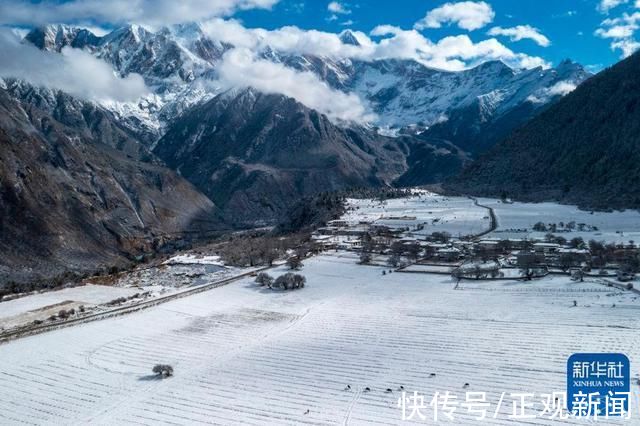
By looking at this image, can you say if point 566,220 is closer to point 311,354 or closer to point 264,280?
point 264,280

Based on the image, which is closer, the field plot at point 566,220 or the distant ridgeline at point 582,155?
the field plot at point 566,220

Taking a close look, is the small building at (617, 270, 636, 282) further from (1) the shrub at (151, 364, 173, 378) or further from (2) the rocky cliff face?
(2) the rocky cliff face

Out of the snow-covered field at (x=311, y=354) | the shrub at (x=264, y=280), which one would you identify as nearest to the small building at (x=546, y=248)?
the snow-covered field at (x=311, y=354)

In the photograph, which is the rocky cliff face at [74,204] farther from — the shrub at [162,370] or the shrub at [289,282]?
the shrub at [162,370]

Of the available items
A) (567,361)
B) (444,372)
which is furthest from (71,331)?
(567,361)

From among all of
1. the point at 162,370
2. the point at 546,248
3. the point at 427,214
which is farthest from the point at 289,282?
the point at 427,214

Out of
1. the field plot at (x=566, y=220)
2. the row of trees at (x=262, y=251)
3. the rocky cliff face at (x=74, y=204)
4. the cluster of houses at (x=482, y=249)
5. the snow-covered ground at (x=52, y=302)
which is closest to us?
the snow-covered ground at (x=52, y=302)

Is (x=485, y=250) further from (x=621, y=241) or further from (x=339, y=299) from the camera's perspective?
(x=339, y=299)
